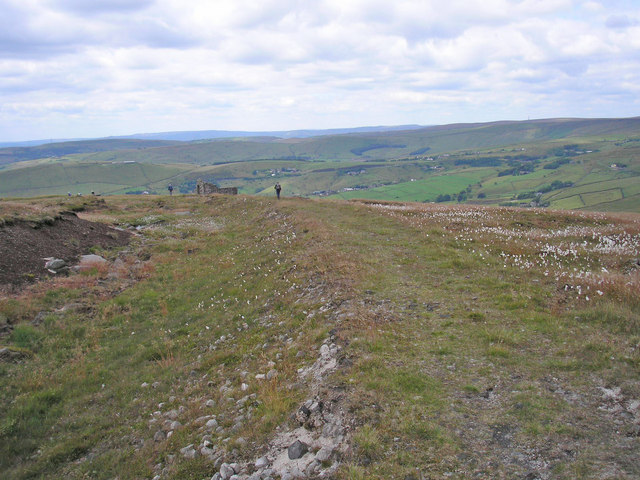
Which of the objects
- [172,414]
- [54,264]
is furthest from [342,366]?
[54,264]

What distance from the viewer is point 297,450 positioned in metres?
6.59

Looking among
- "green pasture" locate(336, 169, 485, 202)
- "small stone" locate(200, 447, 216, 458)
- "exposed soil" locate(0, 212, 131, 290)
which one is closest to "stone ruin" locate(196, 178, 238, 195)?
"exposed soil" locate(0, 212, 131, 290)

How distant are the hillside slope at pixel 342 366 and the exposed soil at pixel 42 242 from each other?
1.96 meters

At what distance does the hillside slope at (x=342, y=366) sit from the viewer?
637cm

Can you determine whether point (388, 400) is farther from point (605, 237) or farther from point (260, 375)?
point (605, 237)

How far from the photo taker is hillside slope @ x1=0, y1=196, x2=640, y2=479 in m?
6.37

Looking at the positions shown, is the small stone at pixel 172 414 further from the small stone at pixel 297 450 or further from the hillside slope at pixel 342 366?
the small stone at pixel 297 450

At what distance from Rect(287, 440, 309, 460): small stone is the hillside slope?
1.0 inches

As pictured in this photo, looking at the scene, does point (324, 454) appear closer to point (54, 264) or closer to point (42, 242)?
point (54, 264)

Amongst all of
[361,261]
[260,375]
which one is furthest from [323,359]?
[361,261]

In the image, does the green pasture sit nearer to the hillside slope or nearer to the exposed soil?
the exposed soil

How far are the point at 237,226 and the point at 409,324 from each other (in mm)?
25605

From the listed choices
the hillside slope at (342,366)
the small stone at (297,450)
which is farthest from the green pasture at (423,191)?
the small stone at (297,450)

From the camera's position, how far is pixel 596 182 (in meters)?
152
